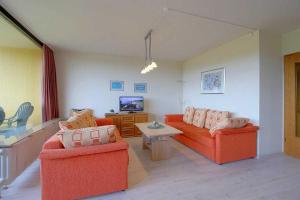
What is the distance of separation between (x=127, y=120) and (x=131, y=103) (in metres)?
0.58

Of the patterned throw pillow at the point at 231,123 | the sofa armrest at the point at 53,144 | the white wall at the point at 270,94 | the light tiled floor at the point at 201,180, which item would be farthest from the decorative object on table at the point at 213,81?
the sofa armrest at the point at 53,144

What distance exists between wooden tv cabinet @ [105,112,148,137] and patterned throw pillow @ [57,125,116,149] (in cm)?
275

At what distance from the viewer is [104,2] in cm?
216

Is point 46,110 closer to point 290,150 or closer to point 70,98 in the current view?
point 70,98

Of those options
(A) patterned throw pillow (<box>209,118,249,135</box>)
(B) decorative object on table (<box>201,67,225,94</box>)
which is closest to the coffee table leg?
(A) patterned throw pillow (<box>209,118,249,135</box>)

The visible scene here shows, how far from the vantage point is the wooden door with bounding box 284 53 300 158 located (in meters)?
3.13

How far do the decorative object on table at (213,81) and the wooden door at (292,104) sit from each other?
4.03ft

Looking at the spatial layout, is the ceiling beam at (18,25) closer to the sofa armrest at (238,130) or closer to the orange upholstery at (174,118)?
the orange upholstery at (174,118)

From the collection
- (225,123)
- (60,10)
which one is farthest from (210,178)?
(60,10)

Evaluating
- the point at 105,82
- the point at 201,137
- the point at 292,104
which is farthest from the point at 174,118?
the point at 292,104

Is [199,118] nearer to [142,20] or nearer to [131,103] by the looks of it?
[131,103]

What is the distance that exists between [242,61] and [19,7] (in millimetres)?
4060

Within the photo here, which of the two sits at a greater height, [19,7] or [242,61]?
[19,7]

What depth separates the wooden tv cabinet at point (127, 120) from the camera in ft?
15.3
